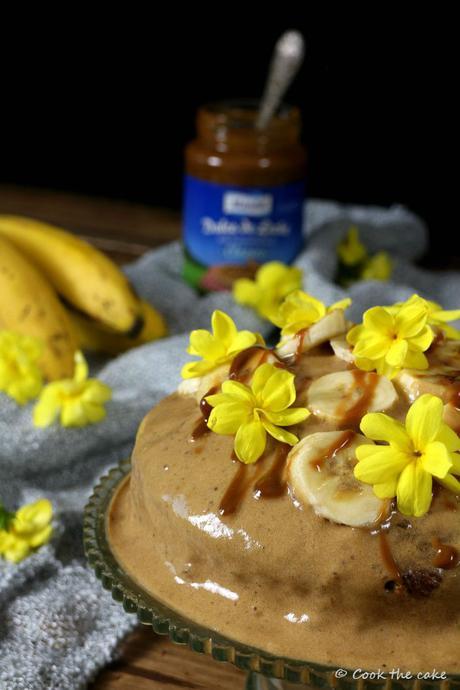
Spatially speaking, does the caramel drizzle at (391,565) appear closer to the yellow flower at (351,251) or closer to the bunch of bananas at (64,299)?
the bunch of bananas at (64,299)

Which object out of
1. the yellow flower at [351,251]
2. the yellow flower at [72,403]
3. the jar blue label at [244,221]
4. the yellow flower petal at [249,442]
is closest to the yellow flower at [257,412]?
the yellow flower petal at [249,442]

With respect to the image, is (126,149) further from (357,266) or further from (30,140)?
(357,266)

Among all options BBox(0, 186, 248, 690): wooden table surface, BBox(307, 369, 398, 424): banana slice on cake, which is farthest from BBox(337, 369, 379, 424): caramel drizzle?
BBox(0, 186, 248, 690): wooden table surface

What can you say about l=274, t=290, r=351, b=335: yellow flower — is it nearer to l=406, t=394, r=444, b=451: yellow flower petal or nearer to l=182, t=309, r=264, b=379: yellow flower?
l=182, t=309, r=264, b=379: yellow flower

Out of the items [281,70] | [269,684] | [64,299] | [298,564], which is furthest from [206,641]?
[281,70]

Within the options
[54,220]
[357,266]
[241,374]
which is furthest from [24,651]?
[54,220]

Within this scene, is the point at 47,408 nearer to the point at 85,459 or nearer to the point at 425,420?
the point at 85,459
